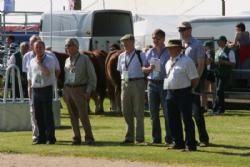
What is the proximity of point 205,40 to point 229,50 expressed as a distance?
1.59m

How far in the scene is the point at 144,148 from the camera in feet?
48.7

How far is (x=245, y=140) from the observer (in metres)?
16.2

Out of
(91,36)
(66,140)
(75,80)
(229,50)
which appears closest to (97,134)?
(66,140)

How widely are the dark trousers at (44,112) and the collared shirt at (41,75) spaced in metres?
0.09

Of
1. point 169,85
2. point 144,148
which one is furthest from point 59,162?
point 169,85

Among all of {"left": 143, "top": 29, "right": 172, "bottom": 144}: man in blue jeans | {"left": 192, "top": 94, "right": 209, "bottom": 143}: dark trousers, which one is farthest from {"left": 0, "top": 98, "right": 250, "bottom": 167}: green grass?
{"left": 143, "top": 29, "right": 172, "bottom": 144}: man in blue jeans

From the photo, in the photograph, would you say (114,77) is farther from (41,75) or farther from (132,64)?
(132,64)

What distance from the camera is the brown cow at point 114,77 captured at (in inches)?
904

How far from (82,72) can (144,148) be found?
175cm

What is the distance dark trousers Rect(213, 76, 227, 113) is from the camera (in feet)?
76.6

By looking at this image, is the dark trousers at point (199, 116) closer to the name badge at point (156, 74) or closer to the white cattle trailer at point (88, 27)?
the name badge at point (156, 74)

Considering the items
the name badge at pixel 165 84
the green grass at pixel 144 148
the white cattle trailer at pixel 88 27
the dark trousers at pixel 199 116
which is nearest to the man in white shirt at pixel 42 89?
the green grass at pixel 144 148

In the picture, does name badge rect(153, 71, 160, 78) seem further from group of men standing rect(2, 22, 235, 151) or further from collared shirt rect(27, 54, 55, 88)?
collared shirt rect(27, 54, 55, 88)

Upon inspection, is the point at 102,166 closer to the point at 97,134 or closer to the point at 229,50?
the point at 97,134
